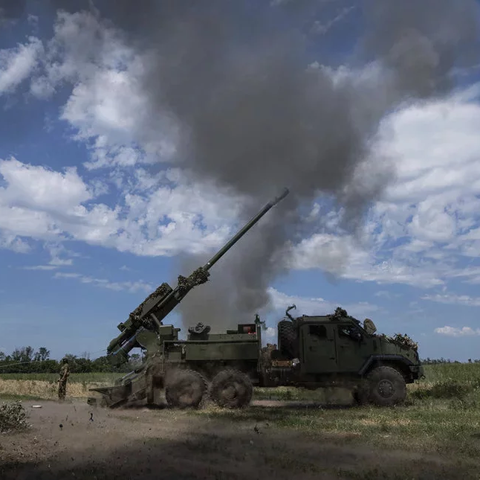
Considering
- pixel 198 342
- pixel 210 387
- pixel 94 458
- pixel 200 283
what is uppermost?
pixel 200 283

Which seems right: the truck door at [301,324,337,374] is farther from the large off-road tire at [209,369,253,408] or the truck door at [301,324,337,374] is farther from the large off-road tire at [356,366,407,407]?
the large off-road tire at [209,369,253,408]

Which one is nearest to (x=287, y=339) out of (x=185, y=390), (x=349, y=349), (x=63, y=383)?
(x=349, y=349)

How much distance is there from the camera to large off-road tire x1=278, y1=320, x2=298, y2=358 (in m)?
16.0

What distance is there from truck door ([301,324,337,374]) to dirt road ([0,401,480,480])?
3.96m

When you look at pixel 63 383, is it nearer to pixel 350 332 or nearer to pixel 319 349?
pixel 319 349

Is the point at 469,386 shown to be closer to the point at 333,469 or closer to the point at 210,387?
the point at 210,387

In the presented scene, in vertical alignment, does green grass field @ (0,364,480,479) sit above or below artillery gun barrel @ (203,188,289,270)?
below

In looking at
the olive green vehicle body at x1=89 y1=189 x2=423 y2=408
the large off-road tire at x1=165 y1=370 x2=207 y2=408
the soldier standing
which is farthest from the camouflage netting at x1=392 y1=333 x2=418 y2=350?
the soldier standing

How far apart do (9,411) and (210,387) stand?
5817 mm

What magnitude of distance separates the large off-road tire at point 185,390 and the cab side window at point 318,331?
331cm

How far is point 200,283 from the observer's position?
18.0 m

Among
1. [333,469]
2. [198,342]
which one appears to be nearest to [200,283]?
[198,342]

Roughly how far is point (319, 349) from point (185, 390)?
385cm

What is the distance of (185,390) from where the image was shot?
49.9ft
